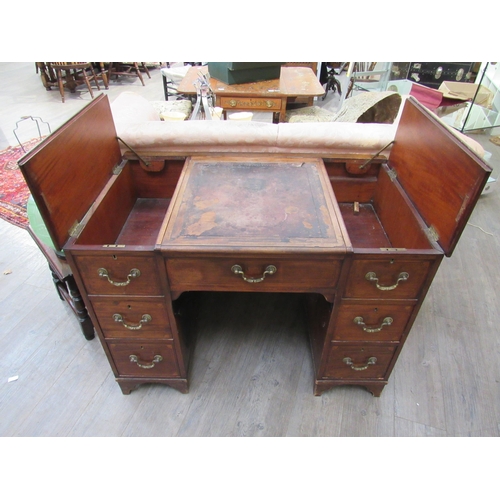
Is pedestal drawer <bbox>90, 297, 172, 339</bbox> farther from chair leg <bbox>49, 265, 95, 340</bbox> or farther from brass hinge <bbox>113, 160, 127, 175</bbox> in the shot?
brass hinge <bbox>113, 160, 127, 175</bbox>

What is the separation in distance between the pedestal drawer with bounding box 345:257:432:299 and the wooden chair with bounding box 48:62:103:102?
3.98 meters

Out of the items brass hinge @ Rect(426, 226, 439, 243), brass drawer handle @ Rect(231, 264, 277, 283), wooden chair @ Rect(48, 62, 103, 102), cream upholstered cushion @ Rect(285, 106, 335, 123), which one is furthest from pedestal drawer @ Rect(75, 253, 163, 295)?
wooden chair @ Rect(48, 62, 103, 102)

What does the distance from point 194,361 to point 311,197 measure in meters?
0.88

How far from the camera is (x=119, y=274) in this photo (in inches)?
38.5

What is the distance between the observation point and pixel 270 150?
4.31 feet

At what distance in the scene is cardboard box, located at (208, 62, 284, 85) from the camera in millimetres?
2773

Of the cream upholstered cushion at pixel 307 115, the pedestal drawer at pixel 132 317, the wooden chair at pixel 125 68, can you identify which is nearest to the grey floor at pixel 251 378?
the pedestal drawer at pixel 132 317

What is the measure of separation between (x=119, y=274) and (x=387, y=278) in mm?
791

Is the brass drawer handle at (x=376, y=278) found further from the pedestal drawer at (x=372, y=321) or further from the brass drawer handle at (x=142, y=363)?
the brass drawer handle at (x=142, y=363)

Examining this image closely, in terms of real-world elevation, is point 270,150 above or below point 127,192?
above

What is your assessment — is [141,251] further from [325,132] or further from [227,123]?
[325,132]

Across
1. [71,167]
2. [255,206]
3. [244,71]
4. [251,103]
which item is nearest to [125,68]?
[244,71]

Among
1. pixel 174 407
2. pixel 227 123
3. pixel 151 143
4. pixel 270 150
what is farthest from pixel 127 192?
pixel 174 407

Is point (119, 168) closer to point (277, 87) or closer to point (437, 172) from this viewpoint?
point (437, 172)
